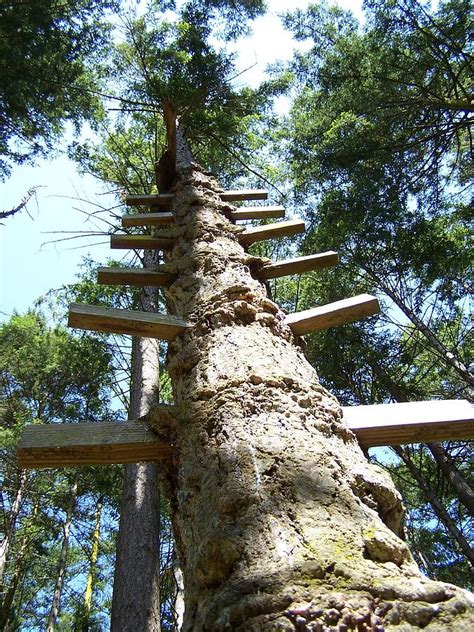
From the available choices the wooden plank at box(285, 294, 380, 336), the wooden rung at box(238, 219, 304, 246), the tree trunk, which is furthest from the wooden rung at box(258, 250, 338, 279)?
the tree trunk

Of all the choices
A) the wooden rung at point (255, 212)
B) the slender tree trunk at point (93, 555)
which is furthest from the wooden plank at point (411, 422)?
the slender tree trunk at point (93, 555)

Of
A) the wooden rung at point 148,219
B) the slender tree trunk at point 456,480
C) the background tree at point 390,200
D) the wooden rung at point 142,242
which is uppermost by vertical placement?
the background tree at point 390,200

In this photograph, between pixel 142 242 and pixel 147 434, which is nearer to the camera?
pixel 147 434

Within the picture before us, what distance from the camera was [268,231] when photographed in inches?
137

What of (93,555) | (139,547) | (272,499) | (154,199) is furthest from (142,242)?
(93,555)

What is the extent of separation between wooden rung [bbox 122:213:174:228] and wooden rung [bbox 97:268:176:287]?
3.11 feet

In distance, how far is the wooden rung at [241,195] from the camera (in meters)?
4.27

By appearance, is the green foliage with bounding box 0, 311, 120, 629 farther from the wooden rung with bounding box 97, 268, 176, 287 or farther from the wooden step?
the wooden rung with bounding box 97, 268, 176, 287

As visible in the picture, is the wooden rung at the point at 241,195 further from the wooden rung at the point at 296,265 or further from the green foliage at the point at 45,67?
the green foliage at the point at 45,67

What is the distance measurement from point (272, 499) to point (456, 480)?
782cm

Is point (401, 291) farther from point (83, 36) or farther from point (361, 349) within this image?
point (83, 36)

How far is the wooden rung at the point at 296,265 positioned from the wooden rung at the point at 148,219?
Result: 113 cm

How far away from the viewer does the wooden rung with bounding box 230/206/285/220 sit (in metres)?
3.79

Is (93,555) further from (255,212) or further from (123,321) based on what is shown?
(123,321)
